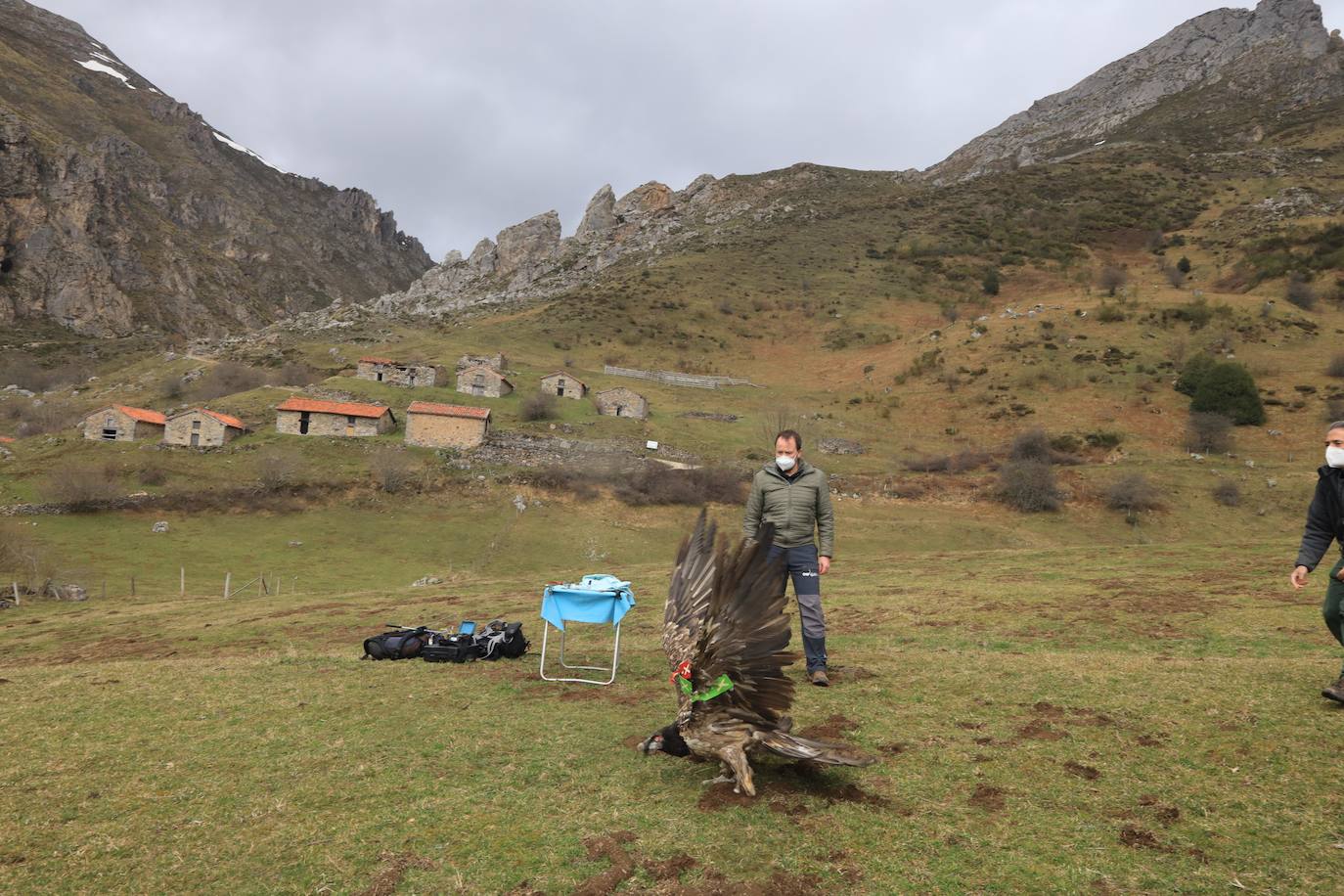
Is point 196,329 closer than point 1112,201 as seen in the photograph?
No

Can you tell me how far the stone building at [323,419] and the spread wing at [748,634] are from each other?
54.4 m

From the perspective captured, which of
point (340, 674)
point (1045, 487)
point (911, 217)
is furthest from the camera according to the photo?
point (911, 217)

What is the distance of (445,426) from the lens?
52.3 meters

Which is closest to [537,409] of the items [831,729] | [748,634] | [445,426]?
[445,426]

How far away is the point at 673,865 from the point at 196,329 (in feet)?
648

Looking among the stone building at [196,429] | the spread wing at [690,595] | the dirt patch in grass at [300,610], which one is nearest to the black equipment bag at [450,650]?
the spread wing at [690,595]

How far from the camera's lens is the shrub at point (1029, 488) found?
3928 cm

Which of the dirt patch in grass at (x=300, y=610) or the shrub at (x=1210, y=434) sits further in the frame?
the shrub at (x=1210, y=434)

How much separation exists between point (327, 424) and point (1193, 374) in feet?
228

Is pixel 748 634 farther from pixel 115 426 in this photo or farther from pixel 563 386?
pixel 563 386

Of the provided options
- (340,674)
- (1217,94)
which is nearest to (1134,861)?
(340,674)

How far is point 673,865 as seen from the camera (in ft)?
12.6

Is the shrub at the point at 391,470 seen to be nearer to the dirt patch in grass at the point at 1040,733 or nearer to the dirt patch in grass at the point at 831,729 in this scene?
the dirt patch in grass at the point at 831,729

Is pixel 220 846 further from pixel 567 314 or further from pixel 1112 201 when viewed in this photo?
pixel 1112 201
